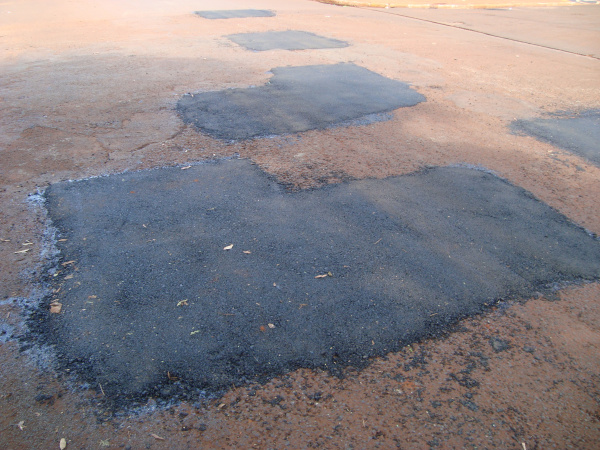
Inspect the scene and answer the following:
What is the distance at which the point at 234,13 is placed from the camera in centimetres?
1720

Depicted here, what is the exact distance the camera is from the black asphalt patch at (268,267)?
3.20 metres

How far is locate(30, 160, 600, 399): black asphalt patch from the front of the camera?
3.20 m

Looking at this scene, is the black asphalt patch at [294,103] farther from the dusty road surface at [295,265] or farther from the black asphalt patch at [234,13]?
the black asphalt patch at [234,13]

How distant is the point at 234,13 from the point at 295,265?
1601cm

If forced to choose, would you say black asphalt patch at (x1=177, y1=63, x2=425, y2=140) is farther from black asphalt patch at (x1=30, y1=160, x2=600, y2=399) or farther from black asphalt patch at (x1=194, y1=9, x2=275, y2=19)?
black asphalt patch at (x1=194, y1=9, x2=275, y2=19)

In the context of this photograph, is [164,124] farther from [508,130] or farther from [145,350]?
[508,130]

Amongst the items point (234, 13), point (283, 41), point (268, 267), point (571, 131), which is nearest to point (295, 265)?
point (268, 267)

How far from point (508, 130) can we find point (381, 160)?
276 cm

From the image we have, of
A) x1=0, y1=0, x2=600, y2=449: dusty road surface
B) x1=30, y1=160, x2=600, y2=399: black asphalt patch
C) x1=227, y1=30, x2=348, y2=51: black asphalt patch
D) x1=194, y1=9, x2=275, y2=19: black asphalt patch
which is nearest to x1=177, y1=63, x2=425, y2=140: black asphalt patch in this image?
x1=0, y1=0, x2=600, y2=449: dusty road surface

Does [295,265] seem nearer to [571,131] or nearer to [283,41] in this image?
[571,131]

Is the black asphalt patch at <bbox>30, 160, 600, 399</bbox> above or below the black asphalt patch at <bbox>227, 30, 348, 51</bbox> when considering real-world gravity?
below

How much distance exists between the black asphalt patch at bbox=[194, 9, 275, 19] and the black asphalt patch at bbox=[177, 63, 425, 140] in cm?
815

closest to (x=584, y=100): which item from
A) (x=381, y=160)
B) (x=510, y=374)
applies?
(x=381, y=160)

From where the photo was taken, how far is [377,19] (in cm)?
1705
